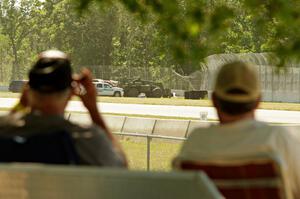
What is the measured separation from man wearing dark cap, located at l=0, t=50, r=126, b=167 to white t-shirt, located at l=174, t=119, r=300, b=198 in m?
0.32

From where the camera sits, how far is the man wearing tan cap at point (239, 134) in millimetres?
3121

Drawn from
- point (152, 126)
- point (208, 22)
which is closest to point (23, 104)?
point (208, 22)

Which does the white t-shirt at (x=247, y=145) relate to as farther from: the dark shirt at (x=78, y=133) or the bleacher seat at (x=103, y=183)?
the bleacher seat at (x=103, y=183)

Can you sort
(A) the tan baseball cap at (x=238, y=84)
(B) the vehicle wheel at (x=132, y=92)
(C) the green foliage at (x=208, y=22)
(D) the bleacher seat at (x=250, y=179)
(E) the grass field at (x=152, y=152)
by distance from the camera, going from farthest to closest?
(B) the vehicle wheel at (x=132, y=92)
(E) the grass field at (x=152, y=152)
(C) the green foliage at (x=208, y=22)
(A) the tan baseball cap at (x=238, y=84)
(D) the bleacher seat at (x=250, y=179)

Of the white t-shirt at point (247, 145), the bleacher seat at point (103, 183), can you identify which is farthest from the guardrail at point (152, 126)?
the bleacher seat at point (103, 183)

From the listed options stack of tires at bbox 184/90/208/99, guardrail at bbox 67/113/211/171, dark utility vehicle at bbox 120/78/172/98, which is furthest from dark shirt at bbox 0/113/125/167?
dark utility vehicle at bbox 120/78/172/98

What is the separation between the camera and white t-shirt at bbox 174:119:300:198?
10.2 feet

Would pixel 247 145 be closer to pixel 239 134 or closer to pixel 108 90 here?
pixel 239 134

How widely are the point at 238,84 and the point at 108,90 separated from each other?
205ft

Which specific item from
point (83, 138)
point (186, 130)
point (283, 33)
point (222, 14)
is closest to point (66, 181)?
point (83, 138)

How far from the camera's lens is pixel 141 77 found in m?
73.1

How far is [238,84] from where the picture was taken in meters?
3.20

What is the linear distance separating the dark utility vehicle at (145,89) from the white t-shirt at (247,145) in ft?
203

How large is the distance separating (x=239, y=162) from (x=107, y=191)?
0.83 meters
